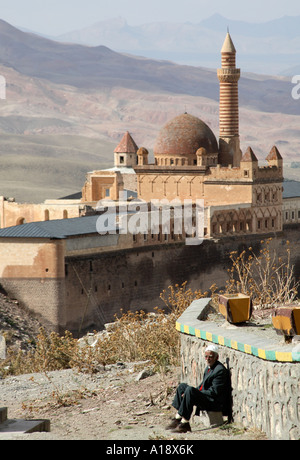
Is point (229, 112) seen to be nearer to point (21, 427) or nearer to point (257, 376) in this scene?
point (21, 427)

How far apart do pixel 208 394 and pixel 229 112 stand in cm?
3552

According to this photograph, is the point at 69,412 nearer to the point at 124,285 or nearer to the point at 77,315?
→ the point at 77,315

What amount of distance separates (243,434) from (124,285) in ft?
78.8

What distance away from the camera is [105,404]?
13.5m

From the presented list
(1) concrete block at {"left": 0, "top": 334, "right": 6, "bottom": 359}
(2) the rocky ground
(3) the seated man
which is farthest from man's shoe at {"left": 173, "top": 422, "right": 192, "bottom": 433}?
(1) concrete block at {"left": 0, "top": 334, "right": 6, "bottom": 359}

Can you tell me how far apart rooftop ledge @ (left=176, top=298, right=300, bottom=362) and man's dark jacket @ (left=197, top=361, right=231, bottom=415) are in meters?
0.27

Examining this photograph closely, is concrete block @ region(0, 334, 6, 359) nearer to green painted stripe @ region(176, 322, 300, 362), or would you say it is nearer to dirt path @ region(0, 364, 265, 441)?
dirt path @ region(0, 364, 265, 441)

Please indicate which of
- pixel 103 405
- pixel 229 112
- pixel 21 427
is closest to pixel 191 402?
pixel 21 427

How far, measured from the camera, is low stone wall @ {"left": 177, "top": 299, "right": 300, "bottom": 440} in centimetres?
1009

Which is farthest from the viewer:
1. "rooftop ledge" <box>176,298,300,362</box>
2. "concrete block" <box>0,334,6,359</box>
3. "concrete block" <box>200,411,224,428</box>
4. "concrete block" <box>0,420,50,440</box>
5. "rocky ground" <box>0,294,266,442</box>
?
"concrete block" <box>0,334,6,359</box>

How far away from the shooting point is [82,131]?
593 ft

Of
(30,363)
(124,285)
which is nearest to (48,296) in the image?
(124,285)

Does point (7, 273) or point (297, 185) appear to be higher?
point (297, 185)

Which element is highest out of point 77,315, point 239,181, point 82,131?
point 82,131
